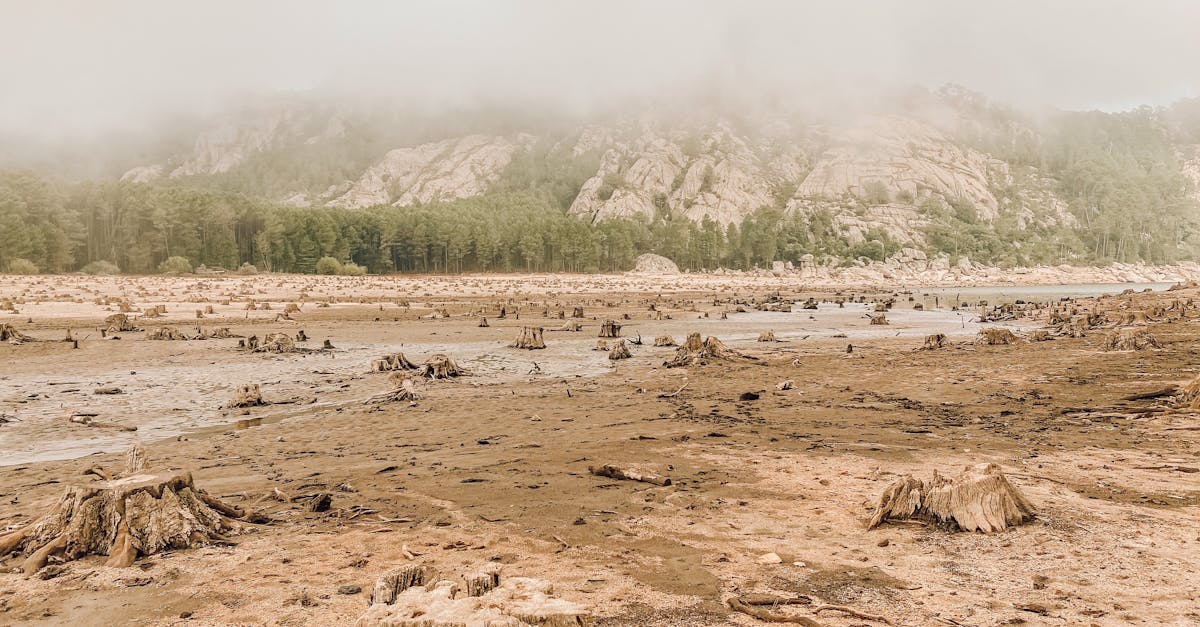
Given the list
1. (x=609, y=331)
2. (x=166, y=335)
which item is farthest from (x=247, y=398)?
(x=609, y=331)

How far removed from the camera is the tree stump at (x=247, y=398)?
1260cm

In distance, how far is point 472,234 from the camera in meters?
106

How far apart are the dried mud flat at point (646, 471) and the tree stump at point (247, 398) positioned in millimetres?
259

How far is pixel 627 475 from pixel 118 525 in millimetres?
4946

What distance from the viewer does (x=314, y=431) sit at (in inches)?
421

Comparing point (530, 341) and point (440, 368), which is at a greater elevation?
point (530, 341)

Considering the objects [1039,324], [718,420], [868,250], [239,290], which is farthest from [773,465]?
[868,250]

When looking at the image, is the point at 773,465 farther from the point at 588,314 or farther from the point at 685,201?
the point at 685,201

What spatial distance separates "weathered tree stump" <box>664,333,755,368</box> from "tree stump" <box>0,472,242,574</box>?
13277 millimetres

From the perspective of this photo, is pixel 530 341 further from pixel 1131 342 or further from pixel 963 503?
pixel 1131 342

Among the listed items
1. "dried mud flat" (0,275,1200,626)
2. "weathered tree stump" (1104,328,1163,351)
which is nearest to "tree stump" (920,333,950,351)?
"dried mud flat" (0,275,1200,626)

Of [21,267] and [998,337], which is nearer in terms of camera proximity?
[998,337]

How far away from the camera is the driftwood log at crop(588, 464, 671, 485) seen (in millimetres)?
7488

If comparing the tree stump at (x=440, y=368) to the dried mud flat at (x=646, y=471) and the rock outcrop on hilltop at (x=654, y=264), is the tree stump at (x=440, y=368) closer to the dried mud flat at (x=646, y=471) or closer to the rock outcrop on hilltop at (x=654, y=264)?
the dried mud flat at (x=646, y=471)
